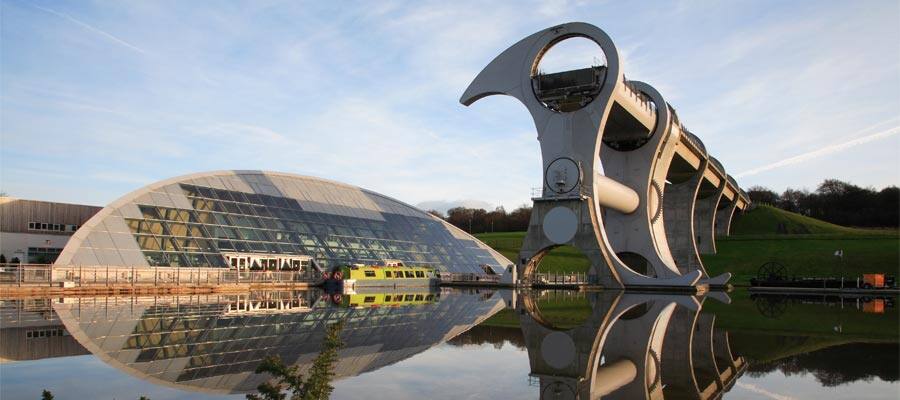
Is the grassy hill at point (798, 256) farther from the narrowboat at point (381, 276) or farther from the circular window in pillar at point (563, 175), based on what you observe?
the circular window in pillar at point (563, 175)

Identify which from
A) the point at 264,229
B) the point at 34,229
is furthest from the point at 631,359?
the point at 34,229

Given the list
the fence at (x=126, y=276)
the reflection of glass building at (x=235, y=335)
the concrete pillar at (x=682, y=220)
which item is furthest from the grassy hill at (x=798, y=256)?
the reflection of glass building at (x=235, y=335)

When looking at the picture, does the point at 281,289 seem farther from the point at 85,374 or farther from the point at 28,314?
the point at 85,374

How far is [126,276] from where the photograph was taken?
3522 centimetres

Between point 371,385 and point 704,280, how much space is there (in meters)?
43.9

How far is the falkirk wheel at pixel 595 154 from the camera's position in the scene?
135 ft

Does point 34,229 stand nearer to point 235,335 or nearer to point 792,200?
point 235,335

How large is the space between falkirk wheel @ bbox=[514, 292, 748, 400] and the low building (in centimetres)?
3478

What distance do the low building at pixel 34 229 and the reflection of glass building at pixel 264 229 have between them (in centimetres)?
835

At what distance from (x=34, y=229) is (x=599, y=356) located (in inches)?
1669

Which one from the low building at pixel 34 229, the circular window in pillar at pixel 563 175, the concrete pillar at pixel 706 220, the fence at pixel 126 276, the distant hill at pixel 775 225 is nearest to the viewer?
the fence at pixel 126 276

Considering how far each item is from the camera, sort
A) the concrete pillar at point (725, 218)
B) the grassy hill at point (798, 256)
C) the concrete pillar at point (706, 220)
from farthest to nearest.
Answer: the concrete pillar at point (725, 218)
the concrete pillar at point (706, 220)
the grassy hill at point (798, 256)

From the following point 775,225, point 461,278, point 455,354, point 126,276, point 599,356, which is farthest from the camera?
point 775,225

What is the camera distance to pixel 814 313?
27.2 m
